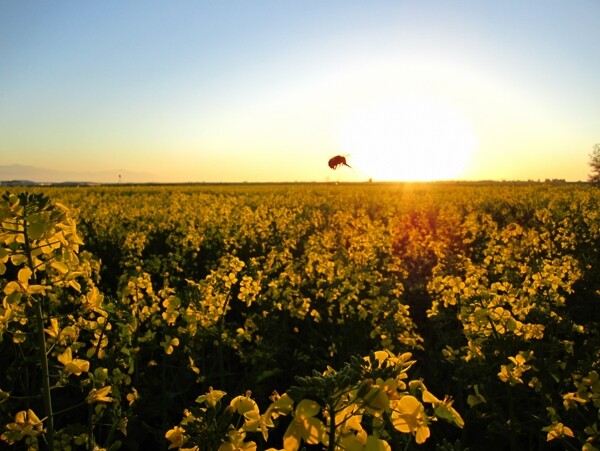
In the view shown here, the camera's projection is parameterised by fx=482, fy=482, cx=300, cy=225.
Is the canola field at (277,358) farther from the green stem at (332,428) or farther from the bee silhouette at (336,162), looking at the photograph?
the bee silhouette at (336,162)

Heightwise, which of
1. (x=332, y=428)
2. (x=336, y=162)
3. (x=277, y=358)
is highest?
(x=336, y=162)

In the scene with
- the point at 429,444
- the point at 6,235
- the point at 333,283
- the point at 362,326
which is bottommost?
the point at 429,444

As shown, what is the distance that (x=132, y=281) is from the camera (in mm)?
3795

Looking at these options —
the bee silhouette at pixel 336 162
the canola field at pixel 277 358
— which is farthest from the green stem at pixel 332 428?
the bee silhouette at pixel 336 162

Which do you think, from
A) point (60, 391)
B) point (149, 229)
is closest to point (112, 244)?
point (149, 229)

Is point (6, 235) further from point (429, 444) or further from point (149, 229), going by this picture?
point (149, 229)

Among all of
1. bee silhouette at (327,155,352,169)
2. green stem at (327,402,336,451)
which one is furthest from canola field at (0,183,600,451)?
bee silhouette at (327,155,352,169)

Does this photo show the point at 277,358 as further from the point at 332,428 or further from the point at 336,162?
the point at 332,428

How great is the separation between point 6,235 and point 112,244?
7915 mm

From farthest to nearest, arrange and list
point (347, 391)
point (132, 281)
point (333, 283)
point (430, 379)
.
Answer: point (333, 283)
point (430, 379)
point (132, 281)
point (347, 391)

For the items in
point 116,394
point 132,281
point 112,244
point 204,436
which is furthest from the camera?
point 112,244

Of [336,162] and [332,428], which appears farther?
[336,162]

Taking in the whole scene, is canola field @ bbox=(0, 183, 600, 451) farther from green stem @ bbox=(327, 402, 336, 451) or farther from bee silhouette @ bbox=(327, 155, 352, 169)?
bee silhouette @ bbox=(327, 155, 352, 169)

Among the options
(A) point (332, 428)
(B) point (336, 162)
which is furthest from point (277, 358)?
(A) point (332, 428)
